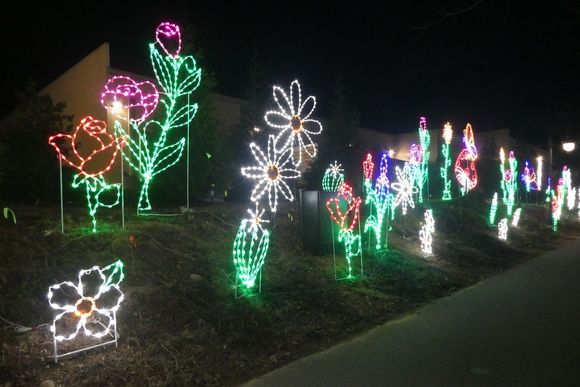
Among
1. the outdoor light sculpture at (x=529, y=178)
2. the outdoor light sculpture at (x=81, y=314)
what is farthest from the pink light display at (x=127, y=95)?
the outdoor light sculpture at (x=529, y=178)

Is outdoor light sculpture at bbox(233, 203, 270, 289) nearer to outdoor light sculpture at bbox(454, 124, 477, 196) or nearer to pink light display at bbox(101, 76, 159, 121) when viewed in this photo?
pink light display at bbox(101, 76, 159, 121)

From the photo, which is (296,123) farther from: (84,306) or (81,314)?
(81,314)

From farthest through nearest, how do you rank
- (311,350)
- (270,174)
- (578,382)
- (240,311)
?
(270,174) < (240,311) < (311,350) < (578,382)

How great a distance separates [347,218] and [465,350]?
4957 mm

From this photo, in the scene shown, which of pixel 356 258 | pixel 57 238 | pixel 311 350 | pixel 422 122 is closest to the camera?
pixel 311 350

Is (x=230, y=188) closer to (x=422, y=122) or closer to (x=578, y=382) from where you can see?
(x=422, y=122)

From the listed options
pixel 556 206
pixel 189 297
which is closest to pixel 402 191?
pixel 189 297

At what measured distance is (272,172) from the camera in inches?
373

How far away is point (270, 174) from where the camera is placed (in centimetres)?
944

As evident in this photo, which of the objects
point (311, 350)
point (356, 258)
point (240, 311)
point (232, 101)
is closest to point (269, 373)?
point (311, 350)

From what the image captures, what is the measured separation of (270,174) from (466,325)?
14.7 feet

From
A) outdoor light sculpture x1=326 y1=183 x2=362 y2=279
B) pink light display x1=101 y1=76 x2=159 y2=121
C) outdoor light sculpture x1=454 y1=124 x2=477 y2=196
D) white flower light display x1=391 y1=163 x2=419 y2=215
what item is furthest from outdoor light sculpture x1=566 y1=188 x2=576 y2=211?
pink light display x1=101 y1=76 x2=159 y2=121

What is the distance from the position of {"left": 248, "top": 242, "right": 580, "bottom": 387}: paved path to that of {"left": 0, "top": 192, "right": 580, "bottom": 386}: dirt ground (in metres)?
0.40

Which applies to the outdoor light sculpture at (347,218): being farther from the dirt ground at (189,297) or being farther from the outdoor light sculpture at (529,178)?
the outdoor light sculpture at (529,178)
